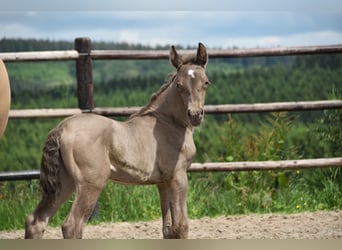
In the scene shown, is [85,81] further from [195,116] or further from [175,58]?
[195,116]

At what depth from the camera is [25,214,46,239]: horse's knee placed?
373 centimetres

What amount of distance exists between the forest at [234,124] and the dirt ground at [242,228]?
0.29 metres

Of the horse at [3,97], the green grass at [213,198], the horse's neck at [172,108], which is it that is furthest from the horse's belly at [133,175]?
the green grass at [213,198]

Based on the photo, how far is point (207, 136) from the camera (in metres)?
9.24

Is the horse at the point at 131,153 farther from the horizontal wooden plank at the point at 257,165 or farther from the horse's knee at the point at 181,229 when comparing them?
the horizontal wooden plank at the point at 257,165

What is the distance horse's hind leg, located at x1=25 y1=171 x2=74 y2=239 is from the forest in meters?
2.19

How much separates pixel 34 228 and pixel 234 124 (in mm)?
3742

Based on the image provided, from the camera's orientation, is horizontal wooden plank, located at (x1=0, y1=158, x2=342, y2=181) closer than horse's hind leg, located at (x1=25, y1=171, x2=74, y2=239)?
No

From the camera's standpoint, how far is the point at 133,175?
13.0 feet

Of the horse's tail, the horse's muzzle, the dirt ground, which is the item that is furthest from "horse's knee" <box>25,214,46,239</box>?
the dirt ground

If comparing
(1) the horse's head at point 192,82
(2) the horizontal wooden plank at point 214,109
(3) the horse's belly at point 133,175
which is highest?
(1) the horse's head at point 192,82

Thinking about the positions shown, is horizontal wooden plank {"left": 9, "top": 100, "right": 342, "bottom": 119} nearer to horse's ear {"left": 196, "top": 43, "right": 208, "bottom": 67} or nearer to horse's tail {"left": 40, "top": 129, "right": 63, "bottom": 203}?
horse's ear {"left": 196, "top": 43, "right": 208, "bottom": 67}

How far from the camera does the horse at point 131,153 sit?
371 cm

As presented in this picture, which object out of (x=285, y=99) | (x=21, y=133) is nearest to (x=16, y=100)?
(x=21, y=133)
